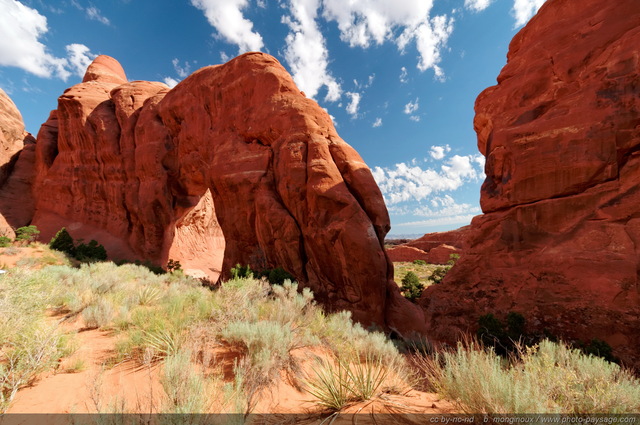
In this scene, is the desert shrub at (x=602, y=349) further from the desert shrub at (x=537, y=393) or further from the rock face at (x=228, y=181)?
the rock face at (x=228, y=181)

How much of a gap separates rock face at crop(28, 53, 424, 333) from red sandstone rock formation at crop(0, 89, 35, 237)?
1604 millimetres

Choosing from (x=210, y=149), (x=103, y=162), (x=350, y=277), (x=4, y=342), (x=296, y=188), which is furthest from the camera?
(x=103, y=162)

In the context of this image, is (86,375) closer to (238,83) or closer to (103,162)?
(238,83)

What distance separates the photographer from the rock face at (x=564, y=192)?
560 cm

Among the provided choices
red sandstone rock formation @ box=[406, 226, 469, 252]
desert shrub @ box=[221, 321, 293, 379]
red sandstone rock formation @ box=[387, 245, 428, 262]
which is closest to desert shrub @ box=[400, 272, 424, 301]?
desert shrub @ box=[221, 321, 293, 379]

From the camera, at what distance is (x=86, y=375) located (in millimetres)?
2865

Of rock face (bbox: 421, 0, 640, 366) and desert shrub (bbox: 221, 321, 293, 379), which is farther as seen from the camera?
rock face (bbox: 421, 0, 640, 366)

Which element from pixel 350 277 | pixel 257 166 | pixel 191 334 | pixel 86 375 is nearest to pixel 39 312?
pixel 86 375

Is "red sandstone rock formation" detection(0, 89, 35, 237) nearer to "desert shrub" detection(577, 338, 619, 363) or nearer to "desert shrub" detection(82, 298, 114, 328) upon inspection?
"desert shrub" detection(82, 298, 114, 328)

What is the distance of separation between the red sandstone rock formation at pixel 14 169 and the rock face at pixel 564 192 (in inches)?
1283

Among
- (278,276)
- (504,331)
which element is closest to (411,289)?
(504,331)

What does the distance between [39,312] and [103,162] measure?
22.4m

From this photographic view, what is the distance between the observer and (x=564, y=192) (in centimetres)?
636

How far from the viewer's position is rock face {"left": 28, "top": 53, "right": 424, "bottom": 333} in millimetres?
9797
